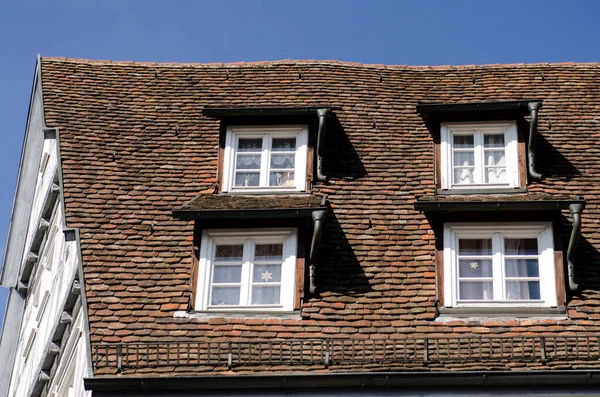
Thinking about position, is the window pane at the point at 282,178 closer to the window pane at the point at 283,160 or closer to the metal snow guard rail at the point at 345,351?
the window pane at the point at 283,160

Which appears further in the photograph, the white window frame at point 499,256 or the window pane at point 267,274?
the window pane at point 267,274

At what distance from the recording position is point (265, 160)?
2402cm

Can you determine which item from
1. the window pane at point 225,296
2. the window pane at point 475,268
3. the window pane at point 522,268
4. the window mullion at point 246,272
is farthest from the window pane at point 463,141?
the window pane at point 225,296

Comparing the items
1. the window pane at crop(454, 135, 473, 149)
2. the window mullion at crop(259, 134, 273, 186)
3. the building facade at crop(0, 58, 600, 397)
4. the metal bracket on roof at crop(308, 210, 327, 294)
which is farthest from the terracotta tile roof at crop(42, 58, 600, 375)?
the window mullion at crop(259, 134, 273, 186)

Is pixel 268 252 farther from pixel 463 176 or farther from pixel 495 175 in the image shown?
pixel 495 175

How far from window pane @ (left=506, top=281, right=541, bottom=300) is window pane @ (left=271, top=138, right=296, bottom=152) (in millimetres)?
4166

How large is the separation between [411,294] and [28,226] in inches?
431

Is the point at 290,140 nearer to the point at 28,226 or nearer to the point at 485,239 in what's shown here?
the point at 485,239

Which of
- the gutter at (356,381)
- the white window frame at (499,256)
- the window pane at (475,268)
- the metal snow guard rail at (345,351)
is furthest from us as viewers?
the window pane at (475,268)

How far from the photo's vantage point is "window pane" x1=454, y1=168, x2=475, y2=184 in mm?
23547

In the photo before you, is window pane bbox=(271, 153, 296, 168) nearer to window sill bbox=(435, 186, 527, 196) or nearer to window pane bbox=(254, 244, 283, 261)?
window pane bbox=(254, 244, 283, 261)

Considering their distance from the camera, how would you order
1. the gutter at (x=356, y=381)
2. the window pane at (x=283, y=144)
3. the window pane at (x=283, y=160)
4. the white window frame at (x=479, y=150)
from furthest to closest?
1. the window pane at (x=283, y=144)
2. the window pane at (x=283, y=160)
3. the white window frame at (x=479, y=150)
4. the gutter at (x=356, y=381)

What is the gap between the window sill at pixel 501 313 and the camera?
21.2m

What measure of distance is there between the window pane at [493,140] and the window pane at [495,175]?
532 millimetres
